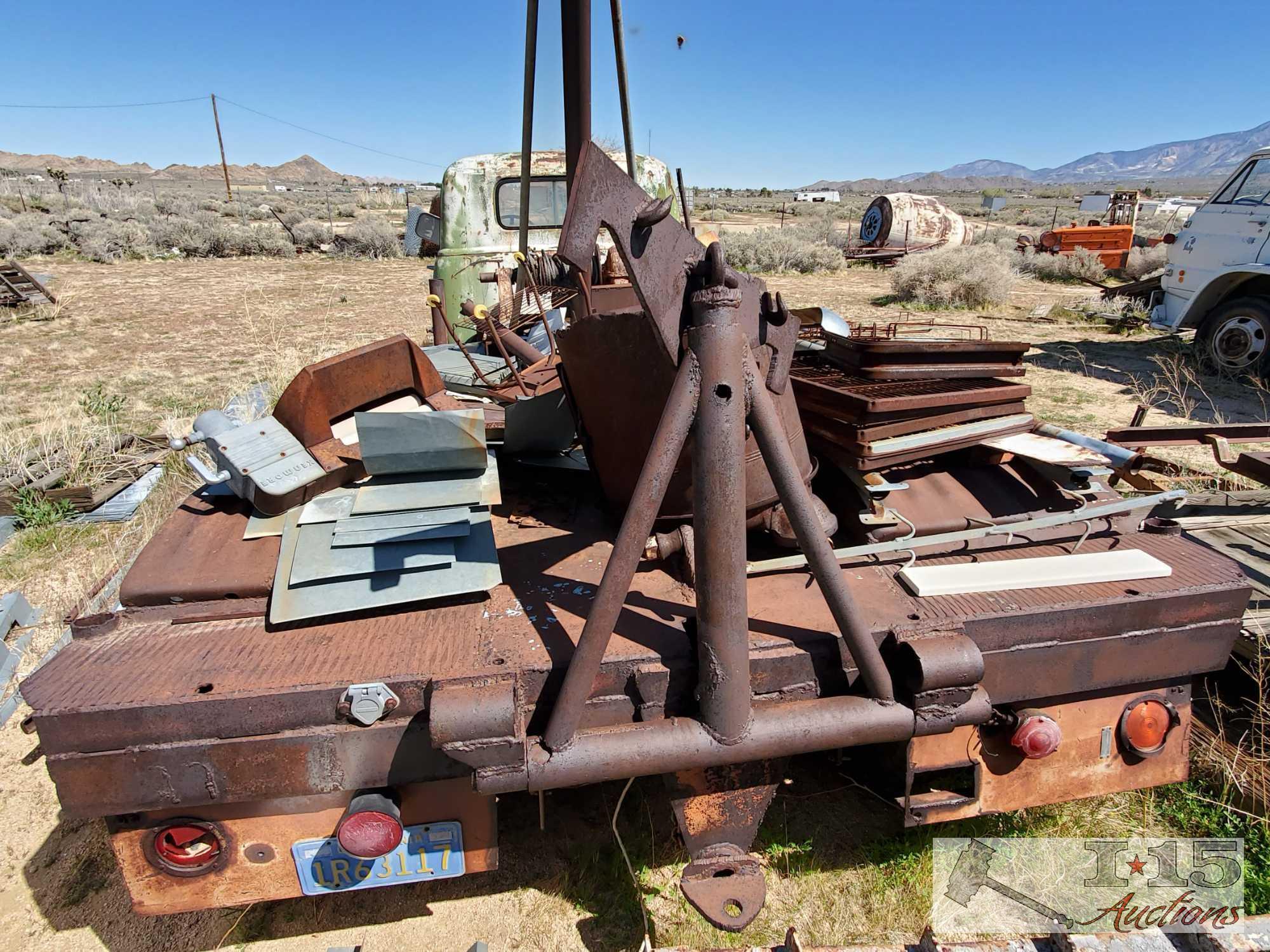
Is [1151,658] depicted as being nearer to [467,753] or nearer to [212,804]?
[467,753]

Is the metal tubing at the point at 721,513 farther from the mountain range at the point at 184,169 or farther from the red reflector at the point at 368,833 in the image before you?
the mountain range at the point at 184,169

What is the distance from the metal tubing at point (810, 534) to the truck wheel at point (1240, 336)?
963cm

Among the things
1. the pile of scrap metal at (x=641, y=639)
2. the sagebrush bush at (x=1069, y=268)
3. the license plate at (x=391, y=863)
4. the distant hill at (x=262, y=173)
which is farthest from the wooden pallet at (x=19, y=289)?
the distant hill at (x=262, y=173)

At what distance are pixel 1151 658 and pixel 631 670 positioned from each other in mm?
1406

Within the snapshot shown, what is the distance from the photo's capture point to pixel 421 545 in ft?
6.44

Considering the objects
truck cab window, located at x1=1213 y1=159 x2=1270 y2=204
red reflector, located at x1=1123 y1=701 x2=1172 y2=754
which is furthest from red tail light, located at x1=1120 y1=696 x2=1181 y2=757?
truck cab window, located at x1=1213 y1=159 x2=1270 y2=204

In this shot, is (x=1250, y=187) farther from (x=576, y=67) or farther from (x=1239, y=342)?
(x=576, y=67)

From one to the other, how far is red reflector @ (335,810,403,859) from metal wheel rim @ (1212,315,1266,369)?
10.5 metres

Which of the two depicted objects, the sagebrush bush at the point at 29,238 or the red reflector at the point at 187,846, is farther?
the sagebrush bush at the point at 29,238

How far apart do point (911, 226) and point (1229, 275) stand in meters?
15.5

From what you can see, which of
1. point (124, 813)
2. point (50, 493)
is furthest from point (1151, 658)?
point (50, 493)

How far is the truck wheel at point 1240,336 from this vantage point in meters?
8.40

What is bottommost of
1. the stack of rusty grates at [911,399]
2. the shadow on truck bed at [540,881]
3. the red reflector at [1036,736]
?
the shadow on truck bed at [540,881]

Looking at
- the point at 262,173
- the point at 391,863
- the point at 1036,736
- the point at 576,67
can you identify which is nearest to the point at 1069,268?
the point at 576,67
